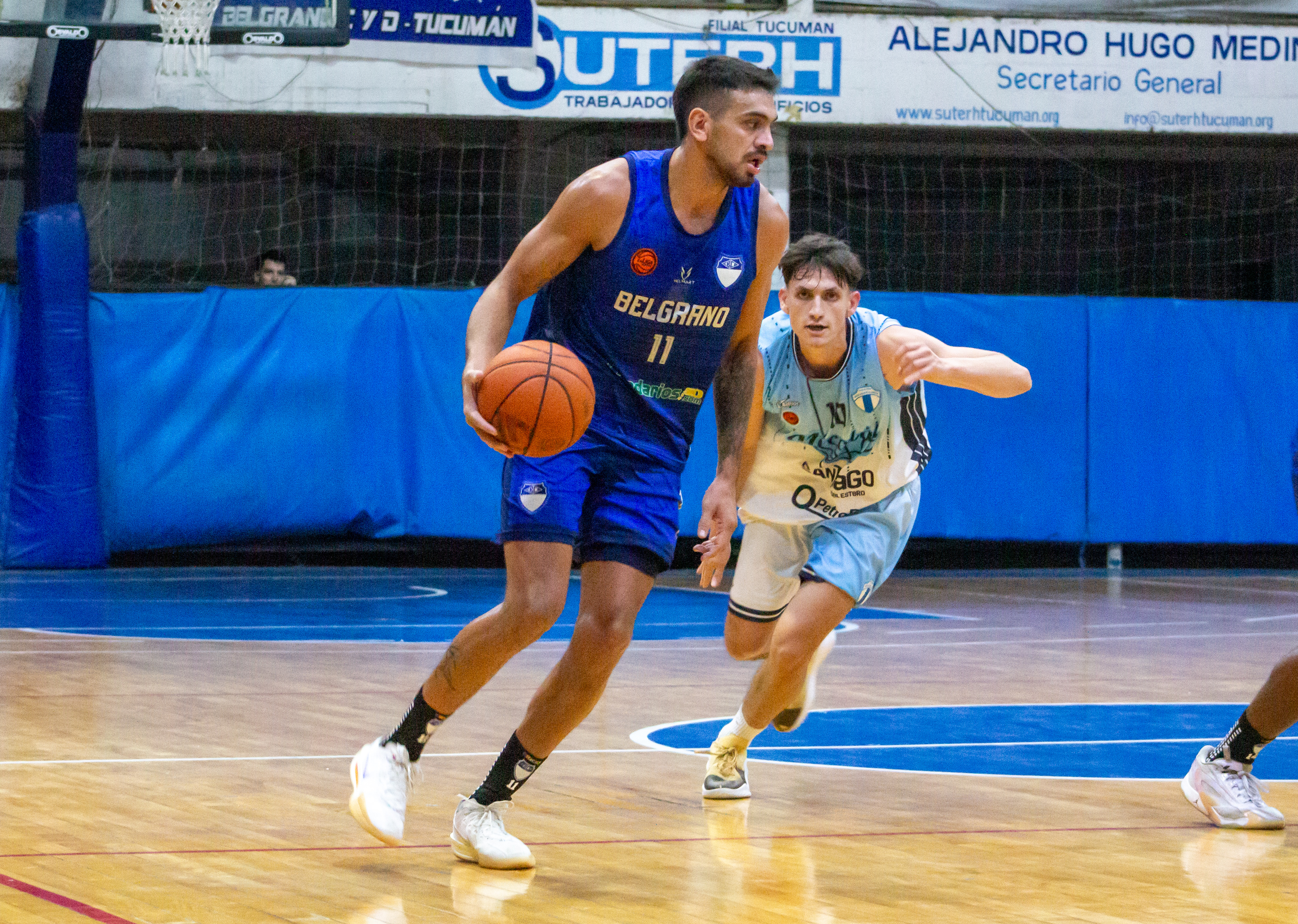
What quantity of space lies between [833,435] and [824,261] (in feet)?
2.08

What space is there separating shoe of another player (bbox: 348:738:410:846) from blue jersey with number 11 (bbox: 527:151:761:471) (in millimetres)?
916

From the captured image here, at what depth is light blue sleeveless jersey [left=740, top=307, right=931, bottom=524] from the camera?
6.04 metres

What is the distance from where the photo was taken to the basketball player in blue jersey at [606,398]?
442cm

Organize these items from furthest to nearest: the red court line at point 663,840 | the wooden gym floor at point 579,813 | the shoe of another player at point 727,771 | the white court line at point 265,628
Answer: the white court line at point 265,628 < the shoe of another player at point 727,771 < the red court line at point 663,840 < the wooden gym floor at point 579,813

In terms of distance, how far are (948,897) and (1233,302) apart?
12.6m

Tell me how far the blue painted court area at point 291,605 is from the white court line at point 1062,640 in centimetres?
108

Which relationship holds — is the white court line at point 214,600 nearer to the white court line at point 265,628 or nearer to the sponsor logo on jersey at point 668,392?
the white court line at point 265,628

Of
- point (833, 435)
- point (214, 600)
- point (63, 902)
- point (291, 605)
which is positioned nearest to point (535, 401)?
point (63, 902)

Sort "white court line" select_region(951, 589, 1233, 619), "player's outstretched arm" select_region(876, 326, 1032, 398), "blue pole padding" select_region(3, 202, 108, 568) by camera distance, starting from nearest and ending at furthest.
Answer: "player's outstretched arm" select_region(876, 326, 1032, 398) < "white court line" select_region(951, 589, 1233, 619) < "blue pole padding" select_region(3, 202, 108, 568)

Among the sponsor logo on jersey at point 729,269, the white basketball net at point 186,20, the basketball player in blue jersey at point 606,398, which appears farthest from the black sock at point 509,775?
the white basketball net at point 186,20

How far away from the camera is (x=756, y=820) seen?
516cm

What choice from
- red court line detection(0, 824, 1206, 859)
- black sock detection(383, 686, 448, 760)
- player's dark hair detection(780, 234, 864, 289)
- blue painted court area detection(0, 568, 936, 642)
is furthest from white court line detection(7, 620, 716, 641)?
black sock detection(383, 686, 448, 760)

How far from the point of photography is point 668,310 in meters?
4.61

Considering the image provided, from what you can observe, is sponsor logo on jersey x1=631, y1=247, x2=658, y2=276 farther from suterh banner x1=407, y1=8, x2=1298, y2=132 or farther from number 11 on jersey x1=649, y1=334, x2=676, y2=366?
suterh banner x1=407, y1=8, x2=1298, y2=132
